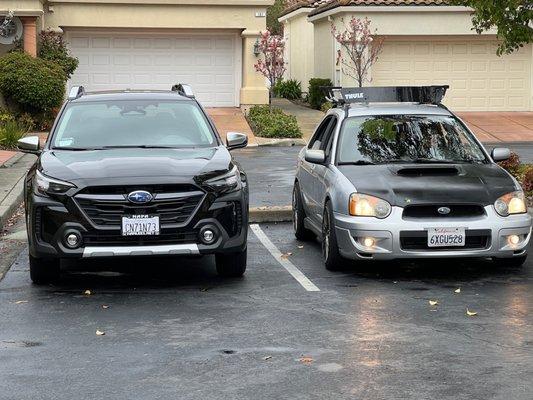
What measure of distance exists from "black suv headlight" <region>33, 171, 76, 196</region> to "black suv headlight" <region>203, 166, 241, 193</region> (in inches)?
44.3

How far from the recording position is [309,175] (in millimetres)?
11414

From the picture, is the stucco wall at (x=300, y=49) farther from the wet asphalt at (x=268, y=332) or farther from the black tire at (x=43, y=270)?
the black tire at (x=43, y=270)

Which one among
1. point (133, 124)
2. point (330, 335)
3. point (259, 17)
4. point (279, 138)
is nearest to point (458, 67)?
point (259, 17)

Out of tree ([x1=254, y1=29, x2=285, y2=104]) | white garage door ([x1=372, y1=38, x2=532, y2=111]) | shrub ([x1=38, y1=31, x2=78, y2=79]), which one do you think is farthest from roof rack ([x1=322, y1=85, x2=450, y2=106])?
white garage door ([x1=372, y1=38, x2=532, y2=111])

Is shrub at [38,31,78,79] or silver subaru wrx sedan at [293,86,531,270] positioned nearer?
silver subaru wrx sedan at [293,86,531,270]

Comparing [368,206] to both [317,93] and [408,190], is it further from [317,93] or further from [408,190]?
[317,93]

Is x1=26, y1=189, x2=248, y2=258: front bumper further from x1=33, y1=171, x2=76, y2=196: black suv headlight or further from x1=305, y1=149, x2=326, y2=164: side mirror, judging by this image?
x1=305, y1=149, x2=326, y2=164: side mirror

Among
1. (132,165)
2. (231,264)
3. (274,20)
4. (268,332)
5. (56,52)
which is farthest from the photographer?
(274,20)

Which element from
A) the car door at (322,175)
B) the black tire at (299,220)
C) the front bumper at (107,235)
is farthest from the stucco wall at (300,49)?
the front bumper at (107,235)

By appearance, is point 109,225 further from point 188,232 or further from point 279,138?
point 279,138

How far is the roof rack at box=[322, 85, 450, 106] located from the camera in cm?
1165

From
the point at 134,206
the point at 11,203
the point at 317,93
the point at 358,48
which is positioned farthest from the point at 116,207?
the point at 317,93

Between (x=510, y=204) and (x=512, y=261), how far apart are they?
696mm

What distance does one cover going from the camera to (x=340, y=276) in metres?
9.84
